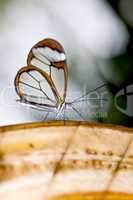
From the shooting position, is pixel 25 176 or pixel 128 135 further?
pixel 128 135

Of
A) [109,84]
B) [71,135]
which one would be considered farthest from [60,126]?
[109,84]

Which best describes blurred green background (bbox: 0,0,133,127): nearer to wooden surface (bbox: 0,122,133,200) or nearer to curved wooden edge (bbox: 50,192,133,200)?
wooden surface (bbox: 0,122,133,200)

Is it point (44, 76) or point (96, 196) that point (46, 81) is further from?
point (96, 196)

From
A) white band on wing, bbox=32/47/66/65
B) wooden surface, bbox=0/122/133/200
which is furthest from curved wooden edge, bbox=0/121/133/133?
Answer: white band on wing, bbox=32/47/66/65

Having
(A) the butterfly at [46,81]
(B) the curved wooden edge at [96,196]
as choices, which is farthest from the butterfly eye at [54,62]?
(B) the curved wooden edge at [96,196]

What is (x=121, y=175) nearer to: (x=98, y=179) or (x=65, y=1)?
(x=98, y=179)

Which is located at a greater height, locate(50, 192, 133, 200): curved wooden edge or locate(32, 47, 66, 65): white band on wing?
locate(32, 47, 66, 65): white band on wing
